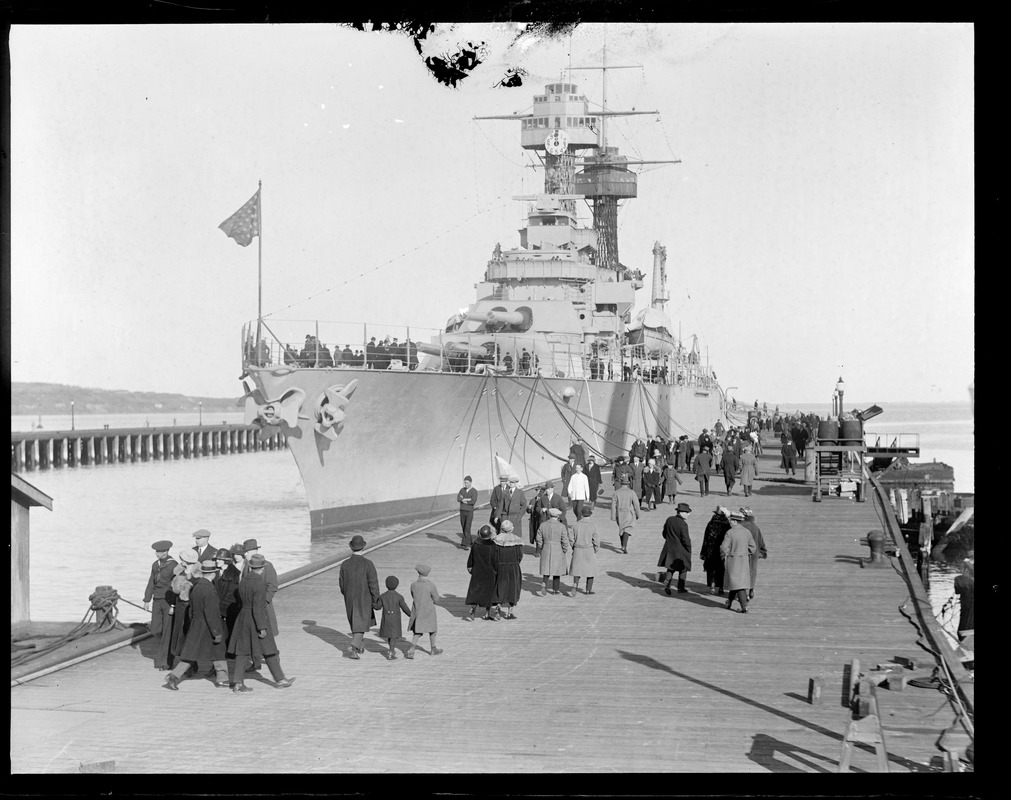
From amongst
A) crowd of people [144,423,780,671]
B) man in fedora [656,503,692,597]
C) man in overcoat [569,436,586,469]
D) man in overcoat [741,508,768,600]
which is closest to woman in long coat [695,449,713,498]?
man in overcoat [569,436,586,469]

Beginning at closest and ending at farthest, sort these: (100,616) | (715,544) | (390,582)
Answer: (390,582) < (100,616) < (715,544)

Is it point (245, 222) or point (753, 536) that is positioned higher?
point (245, 222)

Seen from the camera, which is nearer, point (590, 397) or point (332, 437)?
point (332, 437)

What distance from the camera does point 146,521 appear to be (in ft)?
107

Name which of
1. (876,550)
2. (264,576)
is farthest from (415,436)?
(264,576)

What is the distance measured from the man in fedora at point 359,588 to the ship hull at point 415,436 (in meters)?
11.7

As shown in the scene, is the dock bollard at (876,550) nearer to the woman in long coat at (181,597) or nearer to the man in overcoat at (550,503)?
the man in overcoat at (550,503)

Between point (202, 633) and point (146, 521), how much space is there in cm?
2665

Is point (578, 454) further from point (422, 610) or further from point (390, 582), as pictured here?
point (390, 582)
